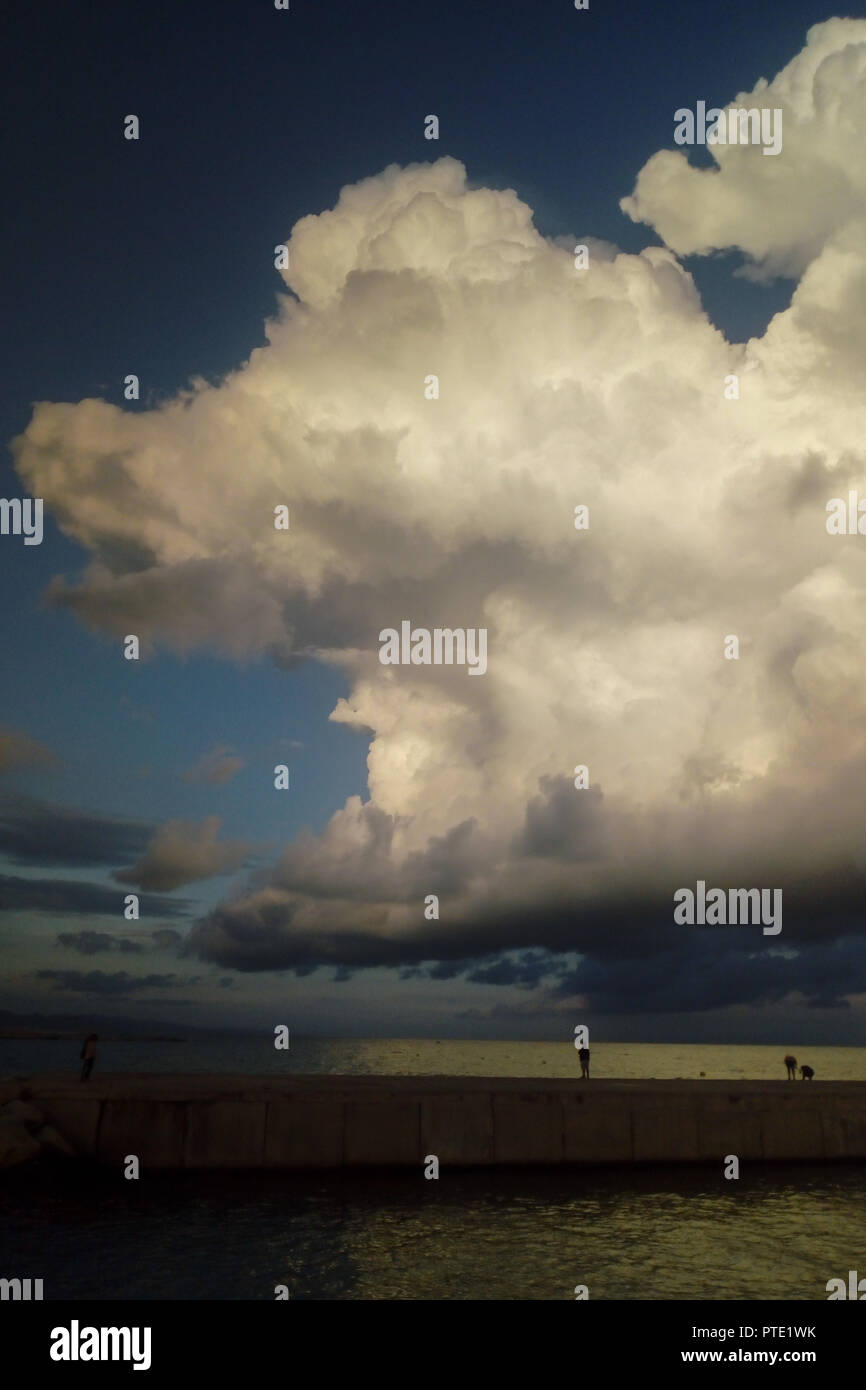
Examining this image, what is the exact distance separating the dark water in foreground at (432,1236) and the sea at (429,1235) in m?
0.06

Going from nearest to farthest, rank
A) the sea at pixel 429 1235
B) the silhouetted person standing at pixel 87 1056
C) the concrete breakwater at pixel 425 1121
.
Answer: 1. the sea at pixel 429 1235
2. the concrete breakwater at pixel 425 1121
3. the silhouetted person standing at pixel 87 1056

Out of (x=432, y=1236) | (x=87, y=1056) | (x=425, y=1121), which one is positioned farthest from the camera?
(x=87, y=1056)

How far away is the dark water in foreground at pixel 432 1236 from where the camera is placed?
17.4 m

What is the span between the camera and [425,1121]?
2719 centimetres

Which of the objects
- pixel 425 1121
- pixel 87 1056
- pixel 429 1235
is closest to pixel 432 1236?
pixel 429 1235

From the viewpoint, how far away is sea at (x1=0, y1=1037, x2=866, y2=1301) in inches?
684

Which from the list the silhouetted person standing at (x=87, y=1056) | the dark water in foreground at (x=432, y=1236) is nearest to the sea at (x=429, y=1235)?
the dark water in foreground at (x=432, y=1236)

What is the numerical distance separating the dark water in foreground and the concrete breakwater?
2.31 feet

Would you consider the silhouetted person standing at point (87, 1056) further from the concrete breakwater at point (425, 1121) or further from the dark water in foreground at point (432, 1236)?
the dark water in foreground at point (432, 1236)

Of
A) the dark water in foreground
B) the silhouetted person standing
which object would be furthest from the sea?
the silhouetted person standing

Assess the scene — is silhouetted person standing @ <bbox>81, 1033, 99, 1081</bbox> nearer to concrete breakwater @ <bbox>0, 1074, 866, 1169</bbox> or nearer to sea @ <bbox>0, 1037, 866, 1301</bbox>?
concrete breakwater @ <bbox>0, 1074, 866, 1169</bbox>

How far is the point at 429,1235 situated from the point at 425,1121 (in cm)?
675

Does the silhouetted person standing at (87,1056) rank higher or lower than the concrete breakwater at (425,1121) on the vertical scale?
higher

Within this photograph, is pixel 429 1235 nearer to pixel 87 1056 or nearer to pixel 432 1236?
pixel 432 1236
